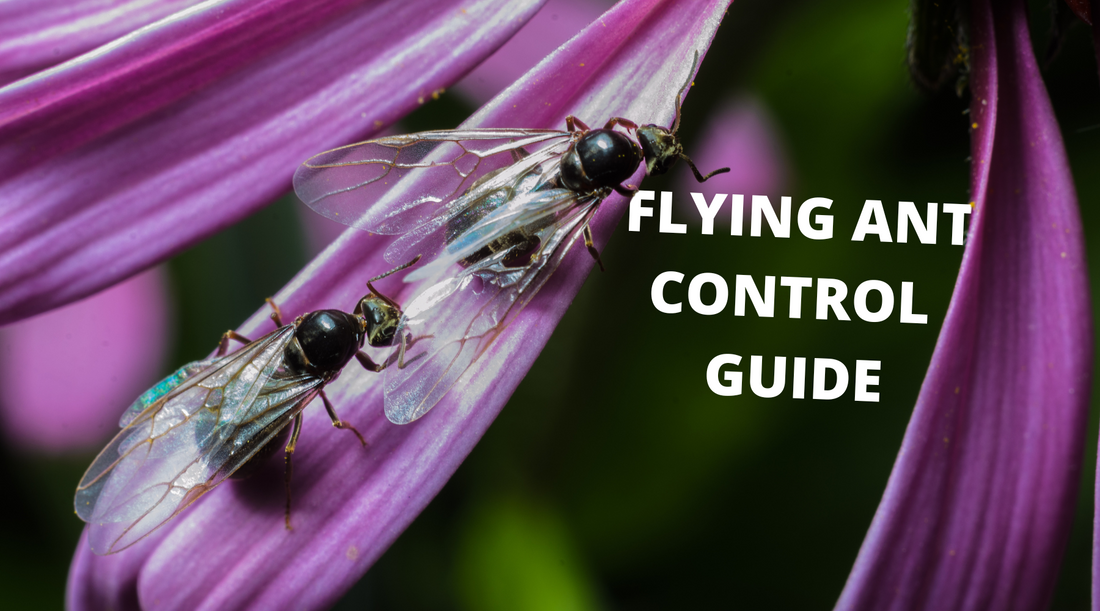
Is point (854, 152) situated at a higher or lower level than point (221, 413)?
higher

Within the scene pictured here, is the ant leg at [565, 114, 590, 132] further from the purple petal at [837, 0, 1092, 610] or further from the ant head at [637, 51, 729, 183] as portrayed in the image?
the purple petal at [837, 0, 1092, 610]

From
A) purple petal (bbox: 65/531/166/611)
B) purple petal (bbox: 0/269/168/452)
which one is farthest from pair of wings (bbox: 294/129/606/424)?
purple petal (bbox: 0/269/168/452)

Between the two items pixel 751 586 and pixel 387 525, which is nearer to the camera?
pixel 387 525

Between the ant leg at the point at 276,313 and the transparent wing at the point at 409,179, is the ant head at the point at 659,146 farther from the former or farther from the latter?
the ant leg at the point at 276,313

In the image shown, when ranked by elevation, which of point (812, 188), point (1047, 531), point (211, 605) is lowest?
point (211, 605)

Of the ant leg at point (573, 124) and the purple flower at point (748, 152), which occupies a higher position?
the purple flower at point (748, 152)

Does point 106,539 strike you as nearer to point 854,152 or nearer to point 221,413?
point 221,413

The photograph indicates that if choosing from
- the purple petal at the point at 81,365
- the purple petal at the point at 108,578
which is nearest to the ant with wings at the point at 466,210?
A: the purple petal at the point at 108,578

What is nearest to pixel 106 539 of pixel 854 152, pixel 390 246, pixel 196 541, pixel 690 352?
pixel 196 541
